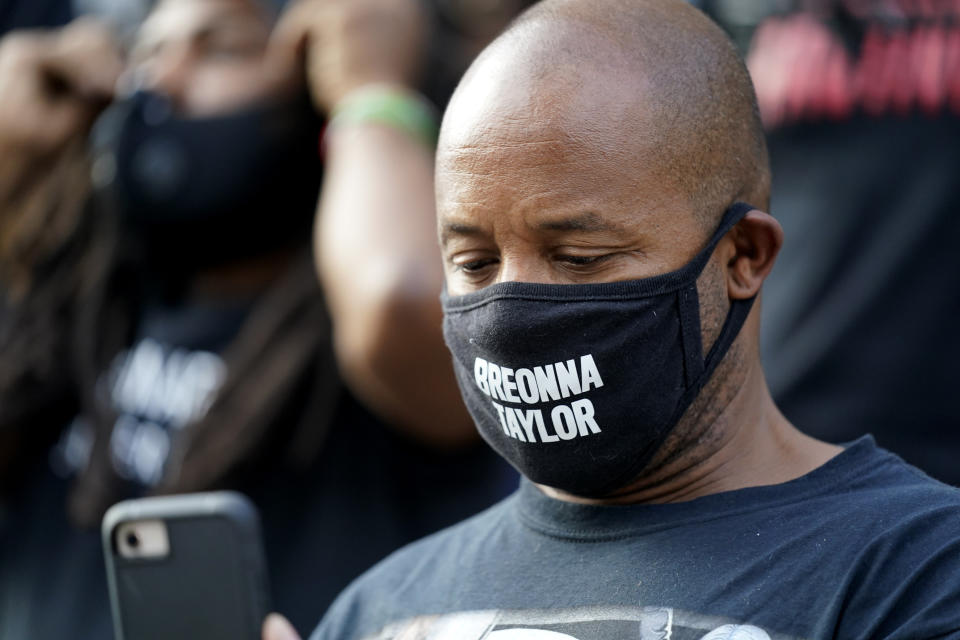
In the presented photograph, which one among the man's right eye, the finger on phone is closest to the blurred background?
the finger on phone

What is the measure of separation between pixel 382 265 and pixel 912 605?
186cm

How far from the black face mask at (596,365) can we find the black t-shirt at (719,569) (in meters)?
0.11

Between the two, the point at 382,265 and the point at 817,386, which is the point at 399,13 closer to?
the point at 382,265

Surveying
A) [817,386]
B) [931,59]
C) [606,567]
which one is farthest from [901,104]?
[606,567]

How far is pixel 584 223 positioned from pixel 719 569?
48cm

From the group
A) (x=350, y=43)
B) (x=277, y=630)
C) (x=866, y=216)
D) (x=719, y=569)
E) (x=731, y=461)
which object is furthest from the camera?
(x=350, y=43)

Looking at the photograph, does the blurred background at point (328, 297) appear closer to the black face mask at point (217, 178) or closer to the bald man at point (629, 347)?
the black face mask at point (217, 178)

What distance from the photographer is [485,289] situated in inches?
66.1

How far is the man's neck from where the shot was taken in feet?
5.51

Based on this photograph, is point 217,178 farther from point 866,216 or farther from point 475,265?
point 475,265

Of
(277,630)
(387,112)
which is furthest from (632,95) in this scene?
(387,112)

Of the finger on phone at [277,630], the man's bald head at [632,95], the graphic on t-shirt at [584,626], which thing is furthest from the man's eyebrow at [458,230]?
the finger on phone at [277,630]

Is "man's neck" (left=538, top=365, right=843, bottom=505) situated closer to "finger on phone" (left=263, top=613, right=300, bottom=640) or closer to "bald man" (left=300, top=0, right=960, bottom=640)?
"bald man" (left=300, top=0, right=960, bottom=640)

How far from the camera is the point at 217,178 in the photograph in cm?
355
